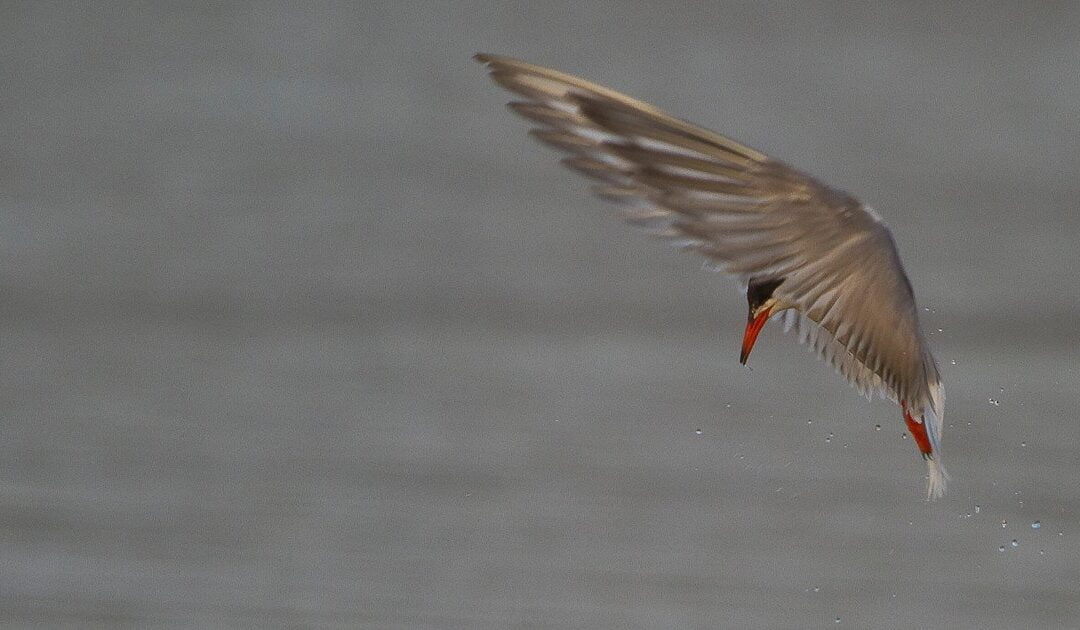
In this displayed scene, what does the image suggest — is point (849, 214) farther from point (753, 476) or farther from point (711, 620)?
point (753, 476)

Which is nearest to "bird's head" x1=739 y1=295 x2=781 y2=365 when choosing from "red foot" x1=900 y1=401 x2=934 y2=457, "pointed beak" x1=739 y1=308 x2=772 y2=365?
"pointed beak" x1=739 y1=308 x2=772 y2=365

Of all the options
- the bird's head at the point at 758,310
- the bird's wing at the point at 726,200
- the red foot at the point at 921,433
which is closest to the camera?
the bird's wing at the point at 726,200

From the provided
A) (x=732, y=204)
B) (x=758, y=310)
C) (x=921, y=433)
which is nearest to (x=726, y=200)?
(x=732, y=204)

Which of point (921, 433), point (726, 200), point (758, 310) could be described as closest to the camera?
point (726, 200)

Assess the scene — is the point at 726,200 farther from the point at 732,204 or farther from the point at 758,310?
the point at 758,310

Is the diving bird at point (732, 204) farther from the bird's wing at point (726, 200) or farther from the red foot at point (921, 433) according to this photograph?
the red foot at point (921, 433)

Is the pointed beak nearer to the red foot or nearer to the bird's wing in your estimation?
the bird's wing

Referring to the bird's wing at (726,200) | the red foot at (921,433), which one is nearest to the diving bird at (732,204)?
the bird's wing at (726,200)

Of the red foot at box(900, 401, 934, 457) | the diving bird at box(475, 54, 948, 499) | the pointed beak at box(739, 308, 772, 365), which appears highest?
the diving bird at box(475, 54, 948, 499)
